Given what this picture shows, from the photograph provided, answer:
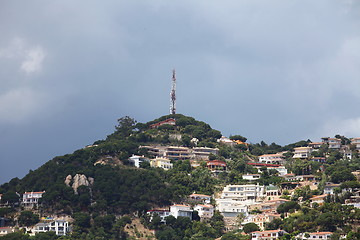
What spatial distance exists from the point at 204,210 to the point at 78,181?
18421mm

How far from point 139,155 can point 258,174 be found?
754 inches

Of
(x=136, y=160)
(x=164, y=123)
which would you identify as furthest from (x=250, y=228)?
(x=164, y=123)

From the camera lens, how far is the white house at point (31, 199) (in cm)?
12481


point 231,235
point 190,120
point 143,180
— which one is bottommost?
point 231,235

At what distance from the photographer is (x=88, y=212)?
4803 inches

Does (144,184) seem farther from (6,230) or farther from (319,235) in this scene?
(319,235)

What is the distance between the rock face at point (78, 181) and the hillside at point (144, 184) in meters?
0.09

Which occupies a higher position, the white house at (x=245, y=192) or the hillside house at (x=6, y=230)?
the white house at (x=245, y=192)

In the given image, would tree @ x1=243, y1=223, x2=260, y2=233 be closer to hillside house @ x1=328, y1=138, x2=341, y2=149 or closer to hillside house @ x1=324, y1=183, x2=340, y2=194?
hillside house @ x1=324, y1=183, x2=340, y2=194

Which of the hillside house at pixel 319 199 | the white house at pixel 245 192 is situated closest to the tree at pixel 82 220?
the white house at pixel 245 192

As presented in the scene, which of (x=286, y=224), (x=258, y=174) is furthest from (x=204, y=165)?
(x=286, y=224)

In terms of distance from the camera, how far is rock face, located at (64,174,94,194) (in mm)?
125562

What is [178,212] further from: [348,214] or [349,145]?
[349,145]

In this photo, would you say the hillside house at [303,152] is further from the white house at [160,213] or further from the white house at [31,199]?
the white house at [31,199]
